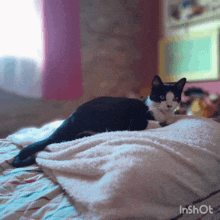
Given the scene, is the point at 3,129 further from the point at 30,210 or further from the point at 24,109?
the point at 30,210

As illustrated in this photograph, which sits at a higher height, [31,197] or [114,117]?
[114,117]

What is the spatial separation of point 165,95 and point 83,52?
1.23 metres

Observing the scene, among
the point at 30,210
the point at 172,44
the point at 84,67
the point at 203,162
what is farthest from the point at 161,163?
the point at 172,44

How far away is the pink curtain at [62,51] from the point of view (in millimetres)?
1823

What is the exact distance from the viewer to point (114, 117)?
100 centimetres

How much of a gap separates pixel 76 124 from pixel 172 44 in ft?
5.78

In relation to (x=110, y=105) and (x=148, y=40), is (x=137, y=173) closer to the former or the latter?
(x=110, y=105)

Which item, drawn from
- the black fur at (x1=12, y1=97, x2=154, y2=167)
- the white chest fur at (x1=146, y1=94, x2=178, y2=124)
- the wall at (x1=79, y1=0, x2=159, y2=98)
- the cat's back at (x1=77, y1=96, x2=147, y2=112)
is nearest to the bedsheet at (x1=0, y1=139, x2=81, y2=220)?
the black fur at (x1=12, y1=97, x2=154, y2=167)

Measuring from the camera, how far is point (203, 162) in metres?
0.59

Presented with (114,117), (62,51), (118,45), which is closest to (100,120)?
(114,117)

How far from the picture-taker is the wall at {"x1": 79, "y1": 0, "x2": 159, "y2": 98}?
2.08m

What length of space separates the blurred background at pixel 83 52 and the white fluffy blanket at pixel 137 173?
122 centimetres

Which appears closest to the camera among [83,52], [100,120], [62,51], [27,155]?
[27,155]

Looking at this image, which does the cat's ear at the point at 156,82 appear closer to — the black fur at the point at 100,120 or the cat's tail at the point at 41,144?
the black fur at the point at 100,120
